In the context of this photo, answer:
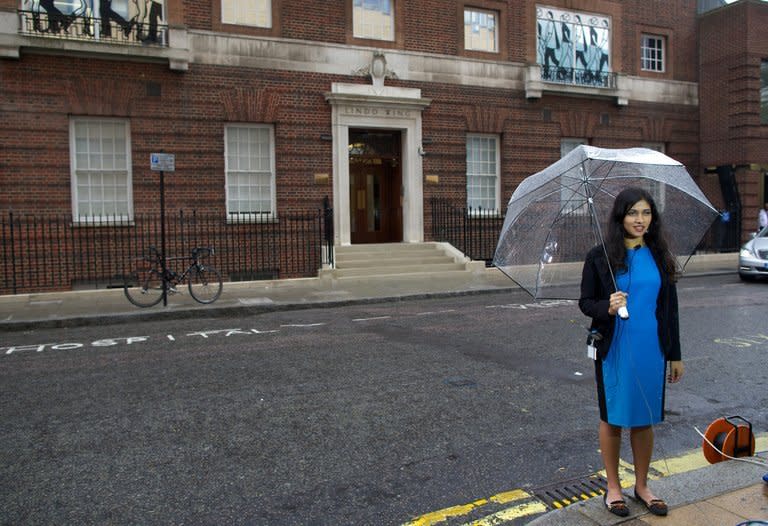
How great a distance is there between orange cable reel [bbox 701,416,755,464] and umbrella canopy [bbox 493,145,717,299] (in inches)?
43.4

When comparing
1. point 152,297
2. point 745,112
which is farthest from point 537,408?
point 745,112

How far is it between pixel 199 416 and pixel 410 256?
12040 mm

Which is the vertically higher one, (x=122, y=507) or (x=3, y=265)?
(x=3, y=265)

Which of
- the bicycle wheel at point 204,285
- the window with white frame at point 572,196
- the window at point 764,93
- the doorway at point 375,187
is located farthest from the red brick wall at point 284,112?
the window with white frame at point 572,196

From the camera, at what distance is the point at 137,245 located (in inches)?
593

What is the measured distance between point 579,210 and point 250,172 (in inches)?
529

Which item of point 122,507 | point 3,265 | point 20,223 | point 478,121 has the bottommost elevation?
point 122,507

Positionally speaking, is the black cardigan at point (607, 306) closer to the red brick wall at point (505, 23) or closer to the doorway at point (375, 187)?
the red brick wall at point (505, 23)

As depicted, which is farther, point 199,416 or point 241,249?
point 241,249

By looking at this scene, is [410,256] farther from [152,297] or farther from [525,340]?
[525,340]

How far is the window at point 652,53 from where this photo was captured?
21891 mm

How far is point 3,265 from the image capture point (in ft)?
45.8

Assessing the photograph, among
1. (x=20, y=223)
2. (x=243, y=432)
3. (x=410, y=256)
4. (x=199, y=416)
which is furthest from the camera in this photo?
(x=410, y=256)

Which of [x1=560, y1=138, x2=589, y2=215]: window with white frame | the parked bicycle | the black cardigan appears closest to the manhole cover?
[x1=560, y1=138, x2=589, y2=215]: window with white frame
